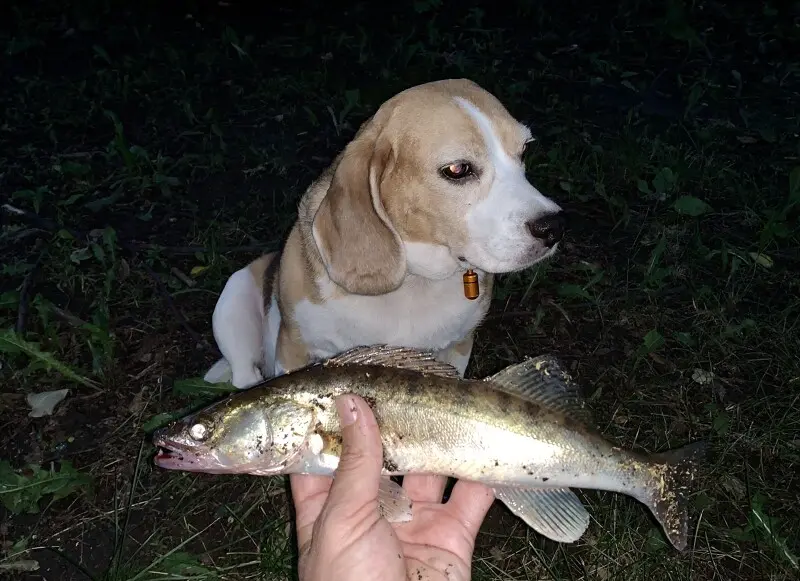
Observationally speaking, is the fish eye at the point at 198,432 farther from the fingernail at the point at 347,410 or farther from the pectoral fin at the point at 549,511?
the pectoral fin at the point at 549,511

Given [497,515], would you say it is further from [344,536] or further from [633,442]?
[344,536]

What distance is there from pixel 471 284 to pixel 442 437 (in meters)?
1.15

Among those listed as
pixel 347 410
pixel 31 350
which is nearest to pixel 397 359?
pixel 347 410

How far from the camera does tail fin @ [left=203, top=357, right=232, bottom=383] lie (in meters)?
3.51

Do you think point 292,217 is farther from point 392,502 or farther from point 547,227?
point 392,502

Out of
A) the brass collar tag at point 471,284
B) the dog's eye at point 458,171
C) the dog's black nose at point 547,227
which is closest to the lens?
the dog's black nose at point 547,227

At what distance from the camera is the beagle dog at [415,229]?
263 centimetres

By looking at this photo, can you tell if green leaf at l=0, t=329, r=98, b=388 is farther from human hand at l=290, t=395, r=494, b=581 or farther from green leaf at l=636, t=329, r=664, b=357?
green leaf at l=636, t=329, r=664, b=357

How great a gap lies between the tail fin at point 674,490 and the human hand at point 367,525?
0.61 meters

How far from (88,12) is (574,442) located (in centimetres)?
823

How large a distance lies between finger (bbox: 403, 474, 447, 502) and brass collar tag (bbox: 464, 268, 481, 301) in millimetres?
796

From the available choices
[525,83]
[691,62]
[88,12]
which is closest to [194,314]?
[525,83]

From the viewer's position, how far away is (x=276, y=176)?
525cm

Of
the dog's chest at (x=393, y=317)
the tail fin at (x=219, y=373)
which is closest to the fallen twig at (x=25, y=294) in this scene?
the tail fin at (x=219, y=373)
